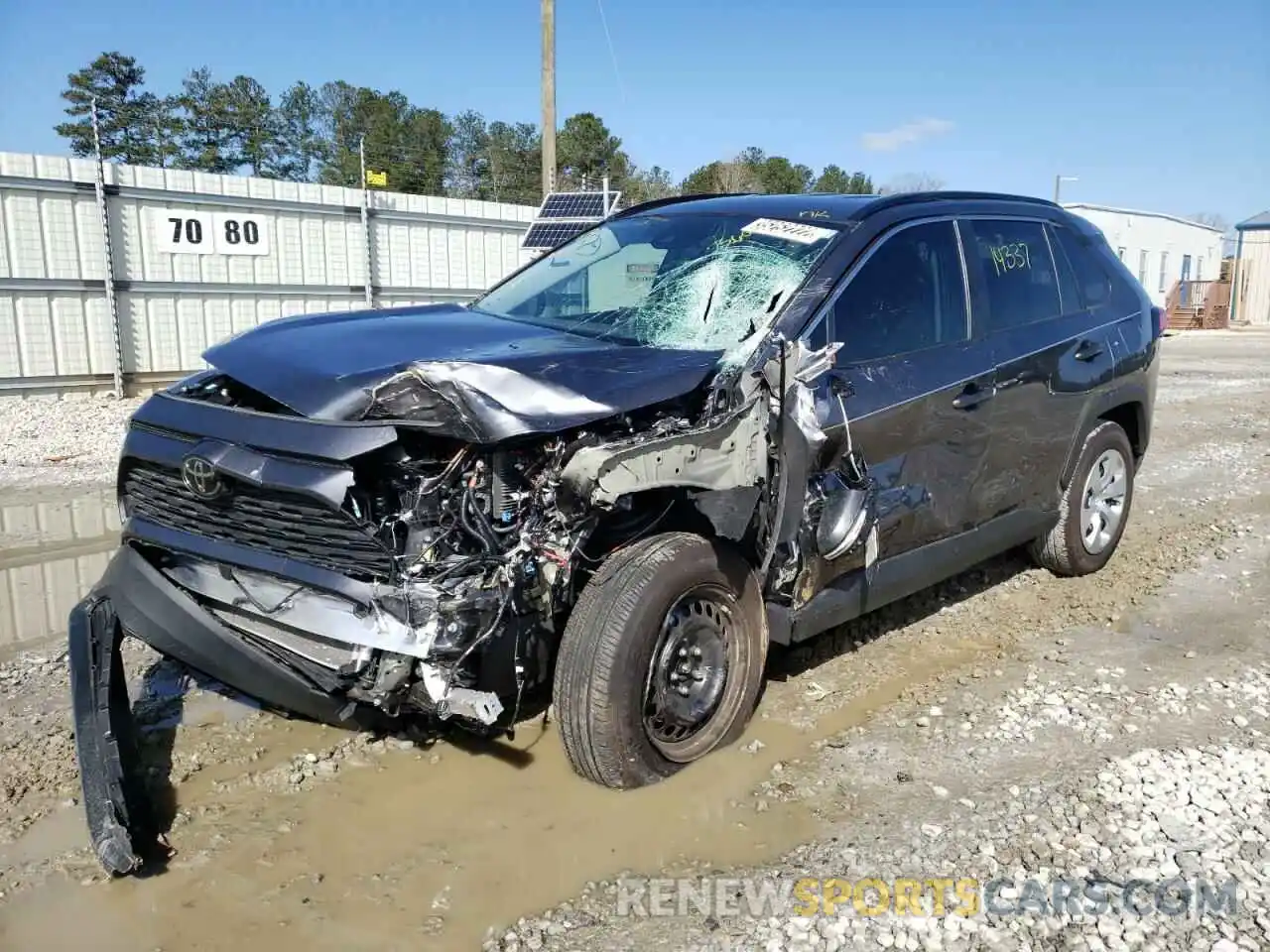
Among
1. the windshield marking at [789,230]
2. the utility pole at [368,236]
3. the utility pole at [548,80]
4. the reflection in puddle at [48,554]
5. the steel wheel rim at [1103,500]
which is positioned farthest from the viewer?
the utility pole at [548,80]

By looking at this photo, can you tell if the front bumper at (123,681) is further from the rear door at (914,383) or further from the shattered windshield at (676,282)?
the rear door at (914,383)

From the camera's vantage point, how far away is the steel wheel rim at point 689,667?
325cm

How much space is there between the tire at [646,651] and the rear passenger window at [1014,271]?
2001 mm

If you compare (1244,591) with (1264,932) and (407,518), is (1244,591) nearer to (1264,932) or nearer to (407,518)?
(1264,932)

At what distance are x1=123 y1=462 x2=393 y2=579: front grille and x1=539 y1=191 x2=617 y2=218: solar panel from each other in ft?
28.9

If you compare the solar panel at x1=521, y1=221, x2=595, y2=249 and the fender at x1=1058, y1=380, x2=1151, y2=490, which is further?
the solar panel at x1=521, y1=221, x2=595, y2=249

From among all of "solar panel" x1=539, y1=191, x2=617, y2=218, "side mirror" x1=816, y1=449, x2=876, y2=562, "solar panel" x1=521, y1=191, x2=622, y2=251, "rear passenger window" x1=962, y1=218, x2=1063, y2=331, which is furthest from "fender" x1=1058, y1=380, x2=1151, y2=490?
"solar panel" x1=539, y1=191, x2=617, y2=218

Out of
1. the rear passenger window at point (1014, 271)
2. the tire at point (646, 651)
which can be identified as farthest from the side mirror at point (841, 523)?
the rear passenger window at point (1014, 271)

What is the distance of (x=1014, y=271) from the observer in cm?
474

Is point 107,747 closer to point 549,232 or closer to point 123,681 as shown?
point 123,681

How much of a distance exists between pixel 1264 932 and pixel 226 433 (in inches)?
128

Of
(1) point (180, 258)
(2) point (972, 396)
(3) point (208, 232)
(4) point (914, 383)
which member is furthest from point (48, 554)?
(3) point (208, 232)

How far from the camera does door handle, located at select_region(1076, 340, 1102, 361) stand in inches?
196

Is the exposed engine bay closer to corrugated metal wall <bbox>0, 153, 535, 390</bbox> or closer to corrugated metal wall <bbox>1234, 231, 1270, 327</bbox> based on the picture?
corrugated metal wall <bbox>0, 153, 535, 390</bbox>
